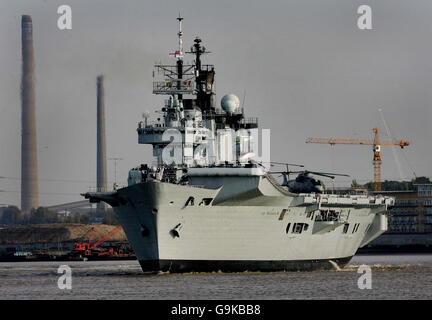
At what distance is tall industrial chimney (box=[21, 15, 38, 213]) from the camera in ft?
486

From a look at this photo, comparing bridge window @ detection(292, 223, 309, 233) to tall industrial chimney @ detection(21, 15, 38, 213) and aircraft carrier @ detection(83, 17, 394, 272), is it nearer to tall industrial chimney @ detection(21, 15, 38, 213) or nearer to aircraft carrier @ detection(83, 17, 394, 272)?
aircraft carrier @ detection(83, 17, 394, 272)

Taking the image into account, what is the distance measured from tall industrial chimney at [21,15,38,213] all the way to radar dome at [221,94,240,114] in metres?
94.6

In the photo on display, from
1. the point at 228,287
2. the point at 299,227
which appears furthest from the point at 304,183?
the point at 228,287

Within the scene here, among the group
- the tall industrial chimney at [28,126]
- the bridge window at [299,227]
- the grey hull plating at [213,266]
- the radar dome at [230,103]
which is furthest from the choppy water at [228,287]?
the tall industrial chimney at [28,126]

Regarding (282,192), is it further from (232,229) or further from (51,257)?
(51,257)

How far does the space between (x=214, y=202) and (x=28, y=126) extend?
107m

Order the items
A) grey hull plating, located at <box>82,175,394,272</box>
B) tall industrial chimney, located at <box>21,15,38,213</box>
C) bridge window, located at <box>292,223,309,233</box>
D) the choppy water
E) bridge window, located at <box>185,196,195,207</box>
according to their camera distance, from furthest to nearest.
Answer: tall industrial chimney, located at <box>21,15,38,213</box> < bridge window, located at <box>292,223,309,233</box> < grey hull plating, located at <box>82,175,394,272</box> < bridge window, located at <box>185,196,195,207</box> < the choppy water

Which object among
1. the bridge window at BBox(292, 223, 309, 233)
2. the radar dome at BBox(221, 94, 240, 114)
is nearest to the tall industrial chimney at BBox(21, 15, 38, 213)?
the radar dome at BBox(221, 94, 240, 114)

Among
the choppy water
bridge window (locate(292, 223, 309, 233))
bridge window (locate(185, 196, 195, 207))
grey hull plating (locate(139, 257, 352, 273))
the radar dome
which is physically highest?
the radar dome

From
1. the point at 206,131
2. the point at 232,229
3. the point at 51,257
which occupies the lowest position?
the point at 51,257

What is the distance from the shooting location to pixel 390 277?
50.2 meters
